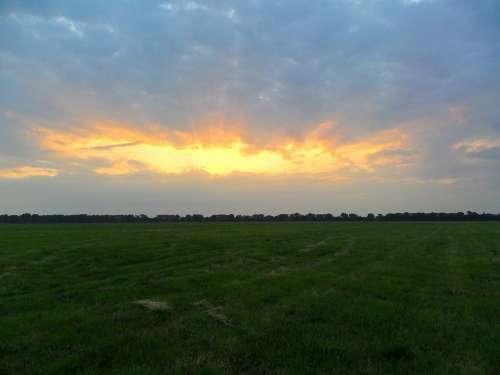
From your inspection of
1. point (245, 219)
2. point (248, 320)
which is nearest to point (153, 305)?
point (248, 320)

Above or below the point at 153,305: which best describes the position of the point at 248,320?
below

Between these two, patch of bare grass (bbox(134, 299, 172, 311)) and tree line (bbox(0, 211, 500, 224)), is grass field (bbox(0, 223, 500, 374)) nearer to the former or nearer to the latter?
patch of bare grass (bbox(134, 299, 172, 311))

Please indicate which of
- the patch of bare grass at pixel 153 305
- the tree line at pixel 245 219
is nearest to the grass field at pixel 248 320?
the patch of bare grass at pixel 153 305

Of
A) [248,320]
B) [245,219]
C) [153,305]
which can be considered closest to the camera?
[248,320]

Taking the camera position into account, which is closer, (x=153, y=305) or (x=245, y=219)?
(x=153, y=305)

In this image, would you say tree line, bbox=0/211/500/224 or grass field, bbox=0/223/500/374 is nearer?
grass field, bbox=0/223/500/374

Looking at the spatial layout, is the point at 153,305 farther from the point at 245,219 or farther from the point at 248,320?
the point at 245,219

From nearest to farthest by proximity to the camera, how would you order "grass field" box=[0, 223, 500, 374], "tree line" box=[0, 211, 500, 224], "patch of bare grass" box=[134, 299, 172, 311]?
"grass field" box=[0, 223, 500, 374] → "patch of bare grass" box=[134, 299, 172, 311] → "tree line" box=[0, 211, 500, 224]

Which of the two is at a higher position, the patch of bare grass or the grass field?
the patch of bare grass

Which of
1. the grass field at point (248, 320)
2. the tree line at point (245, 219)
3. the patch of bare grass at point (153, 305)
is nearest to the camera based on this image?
the grass field at point (248, 320)

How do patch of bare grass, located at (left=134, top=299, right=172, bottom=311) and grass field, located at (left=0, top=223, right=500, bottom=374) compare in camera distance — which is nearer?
grass field, located at (left=0, top=223, right=500, bottom=374)

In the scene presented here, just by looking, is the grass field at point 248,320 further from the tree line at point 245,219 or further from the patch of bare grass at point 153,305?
the tree line at point 245,219

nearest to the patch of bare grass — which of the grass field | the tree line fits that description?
the grass field

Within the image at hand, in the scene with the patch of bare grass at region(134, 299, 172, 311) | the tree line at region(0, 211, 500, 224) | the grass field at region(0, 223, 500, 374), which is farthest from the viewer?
the tree line at region(0, 211, 500, 224)
